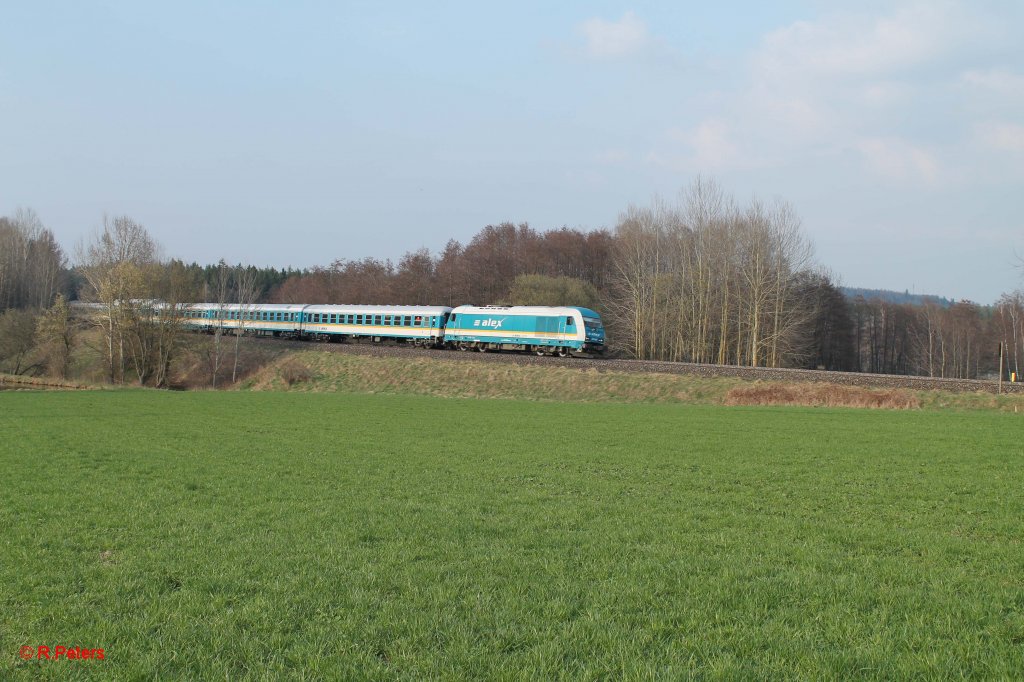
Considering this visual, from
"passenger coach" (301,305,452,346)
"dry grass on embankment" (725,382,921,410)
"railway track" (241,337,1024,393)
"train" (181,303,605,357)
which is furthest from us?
"passenger coach" (301,305,452,346)

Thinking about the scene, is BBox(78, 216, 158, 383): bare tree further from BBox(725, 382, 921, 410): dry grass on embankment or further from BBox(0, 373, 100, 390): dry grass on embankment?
BBox(725, 382, 921, 410): dry grass on embankment

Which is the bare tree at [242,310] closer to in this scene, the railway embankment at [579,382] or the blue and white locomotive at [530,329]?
the railway embankment at [579,382]

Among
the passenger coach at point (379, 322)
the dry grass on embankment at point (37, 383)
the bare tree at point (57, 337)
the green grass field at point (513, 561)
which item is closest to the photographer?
the green grass field at point (513, 561)

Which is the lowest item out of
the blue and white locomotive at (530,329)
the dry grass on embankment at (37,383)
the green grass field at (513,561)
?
the dry grass on embankment at (37,383)

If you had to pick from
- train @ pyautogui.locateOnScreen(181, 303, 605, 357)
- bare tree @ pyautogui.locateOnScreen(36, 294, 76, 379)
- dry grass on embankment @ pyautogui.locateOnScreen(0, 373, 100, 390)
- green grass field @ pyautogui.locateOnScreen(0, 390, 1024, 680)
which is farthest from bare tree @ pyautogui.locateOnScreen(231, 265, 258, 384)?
green grass field @ pyautogui.locateOnScreen(0, 390, 1024, 680)

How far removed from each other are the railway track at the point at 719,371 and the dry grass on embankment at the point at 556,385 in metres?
0.67

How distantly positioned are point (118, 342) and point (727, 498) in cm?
4998

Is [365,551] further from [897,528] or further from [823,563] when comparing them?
[897,528]

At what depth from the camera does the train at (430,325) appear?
45.1 meters

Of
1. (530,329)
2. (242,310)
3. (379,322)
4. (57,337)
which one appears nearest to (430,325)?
(379,322)

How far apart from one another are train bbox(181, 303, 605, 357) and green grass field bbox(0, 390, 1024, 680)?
27.8m

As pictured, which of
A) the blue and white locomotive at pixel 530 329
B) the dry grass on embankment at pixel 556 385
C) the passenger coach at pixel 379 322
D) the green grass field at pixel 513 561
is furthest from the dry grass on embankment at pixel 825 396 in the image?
the passenger coach at pixel 379 322

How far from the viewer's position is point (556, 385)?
38000 millimetres

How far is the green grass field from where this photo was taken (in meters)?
5.06
